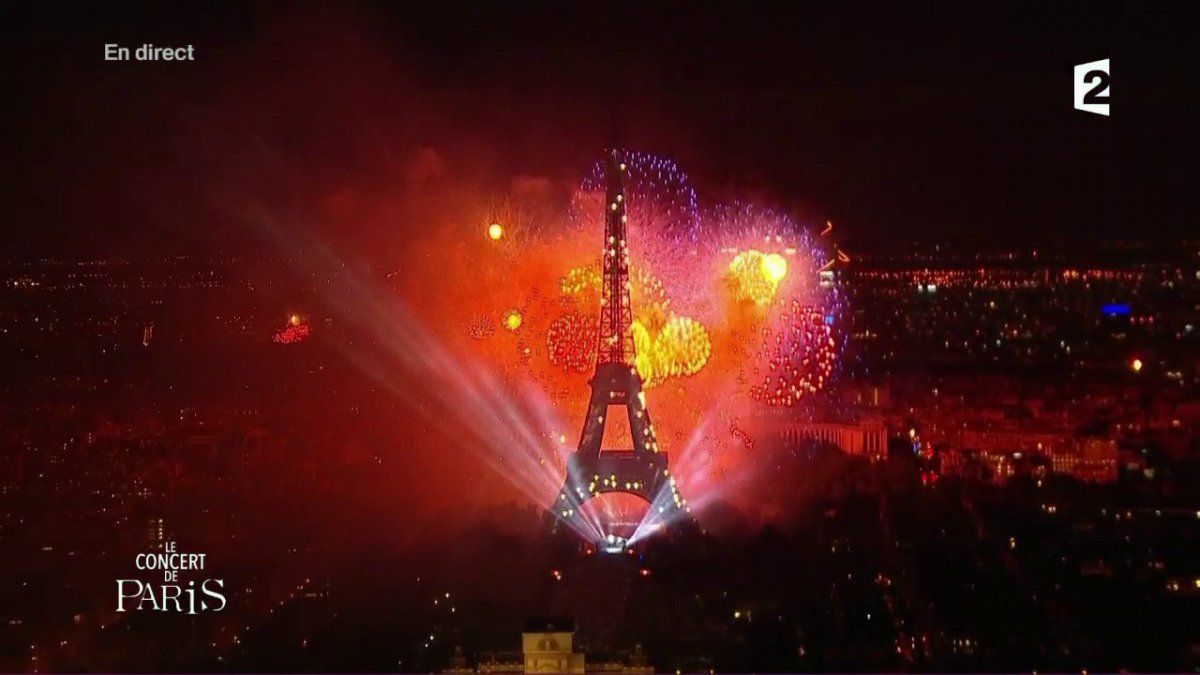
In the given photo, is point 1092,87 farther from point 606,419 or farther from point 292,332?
point 292,332

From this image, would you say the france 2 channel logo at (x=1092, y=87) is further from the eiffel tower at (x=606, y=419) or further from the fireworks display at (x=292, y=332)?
the fireworks display at (x=292, y=332)

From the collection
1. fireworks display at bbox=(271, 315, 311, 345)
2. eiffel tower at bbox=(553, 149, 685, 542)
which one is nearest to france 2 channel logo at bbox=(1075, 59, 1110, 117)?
eiffel tower at bbox=(553, 149, 685, 542)

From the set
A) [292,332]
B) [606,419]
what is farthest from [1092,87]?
[292,332]

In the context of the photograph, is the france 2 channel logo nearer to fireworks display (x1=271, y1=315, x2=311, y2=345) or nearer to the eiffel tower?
the eiffel tower

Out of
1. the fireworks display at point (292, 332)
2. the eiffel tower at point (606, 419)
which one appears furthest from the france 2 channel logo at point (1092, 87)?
the fireworks display at point (292, 332)

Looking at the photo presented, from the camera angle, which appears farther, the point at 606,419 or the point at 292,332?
the point at 292,332

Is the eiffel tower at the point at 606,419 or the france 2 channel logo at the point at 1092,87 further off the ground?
the france 2 channel logo at the point at 1092,87
